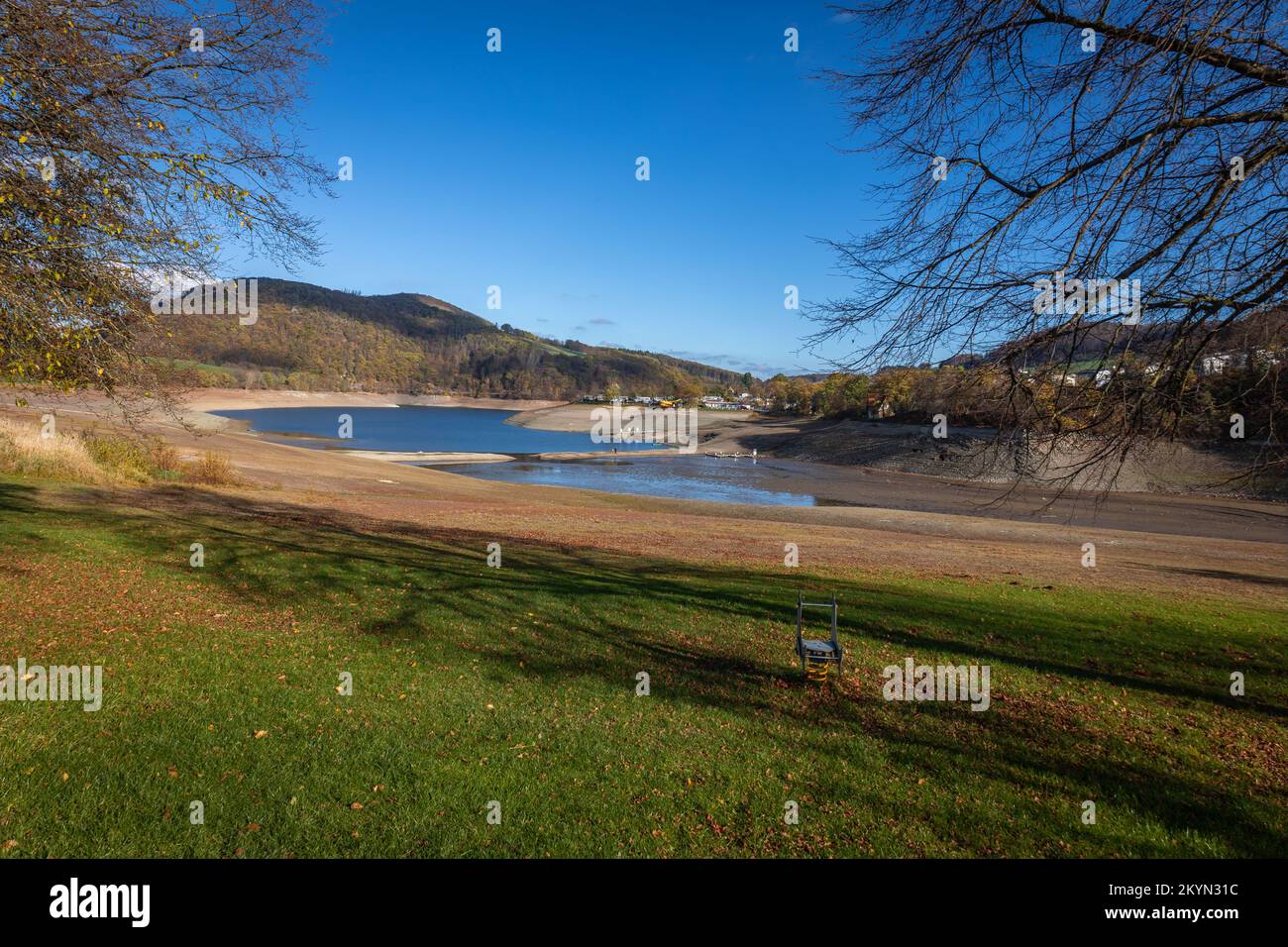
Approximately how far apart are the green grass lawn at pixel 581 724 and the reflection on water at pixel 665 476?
32.0 meters

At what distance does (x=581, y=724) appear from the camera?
6289 millimetres

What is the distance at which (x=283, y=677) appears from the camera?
685cm

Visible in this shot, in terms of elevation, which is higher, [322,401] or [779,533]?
[322,401]

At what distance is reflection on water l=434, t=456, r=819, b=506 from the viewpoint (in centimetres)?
4569

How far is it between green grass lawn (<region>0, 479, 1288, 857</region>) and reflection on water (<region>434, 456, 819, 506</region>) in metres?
32.0

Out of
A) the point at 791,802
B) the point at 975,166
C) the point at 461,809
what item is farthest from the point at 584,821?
the point at 975,166

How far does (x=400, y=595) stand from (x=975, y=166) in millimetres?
9433

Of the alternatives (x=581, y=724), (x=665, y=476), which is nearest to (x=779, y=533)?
(x=581, y=724)

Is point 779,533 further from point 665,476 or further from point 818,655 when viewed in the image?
point 665,476

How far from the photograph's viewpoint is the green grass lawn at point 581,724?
4586 millimetres

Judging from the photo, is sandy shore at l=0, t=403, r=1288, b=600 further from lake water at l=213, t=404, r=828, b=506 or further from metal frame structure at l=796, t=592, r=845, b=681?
lake water at l=213, t=404, r=828, b=506

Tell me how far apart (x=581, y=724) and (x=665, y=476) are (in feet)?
164

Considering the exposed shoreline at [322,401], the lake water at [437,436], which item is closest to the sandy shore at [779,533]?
the lake water at [437,436]
